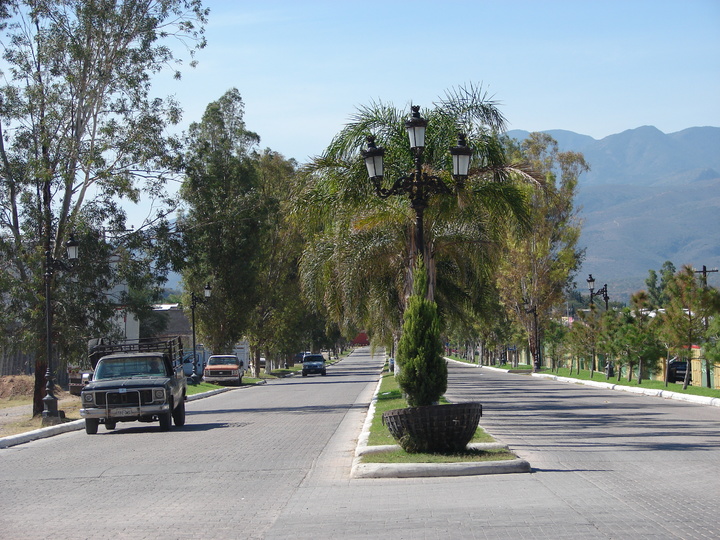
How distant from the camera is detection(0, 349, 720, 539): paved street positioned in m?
7.97

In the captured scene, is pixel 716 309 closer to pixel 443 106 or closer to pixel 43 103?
pixel 443 106

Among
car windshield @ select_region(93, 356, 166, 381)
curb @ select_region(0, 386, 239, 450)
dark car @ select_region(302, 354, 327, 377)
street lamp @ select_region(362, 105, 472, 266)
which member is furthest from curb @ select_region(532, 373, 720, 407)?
dark car @ select_region(302, 354, 327, 377)

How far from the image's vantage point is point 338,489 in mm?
10406

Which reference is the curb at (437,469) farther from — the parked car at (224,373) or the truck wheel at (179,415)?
the parked car at (224,373)

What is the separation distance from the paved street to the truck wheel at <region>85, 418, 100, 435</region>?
471mm

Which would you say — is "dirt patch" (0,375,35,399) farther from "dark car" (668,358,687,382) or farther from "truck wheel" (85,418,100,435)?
"dark car" (668,358,687,382)

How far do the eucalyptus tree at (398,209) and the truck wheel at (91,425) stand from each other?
7182 millimetres

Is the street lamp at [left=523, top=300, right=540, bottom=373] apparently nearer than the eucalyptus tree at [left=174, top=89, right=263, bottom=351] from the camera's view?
No

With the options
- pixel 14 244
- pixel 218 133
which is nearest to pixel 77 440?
pixel 14 244

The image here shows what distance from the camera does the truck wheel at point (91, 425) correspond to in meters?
19.7

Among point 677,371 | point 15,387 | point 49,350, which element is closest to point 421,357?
point 49,350

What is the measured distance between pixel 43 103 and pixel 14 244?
15.1 feet

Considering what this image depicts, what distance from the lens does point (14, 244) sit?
88.0 ft

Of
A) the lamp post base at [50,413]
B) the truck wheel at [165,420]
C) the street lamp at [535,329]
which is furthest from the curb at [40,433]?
the street lamp at [535,329]
